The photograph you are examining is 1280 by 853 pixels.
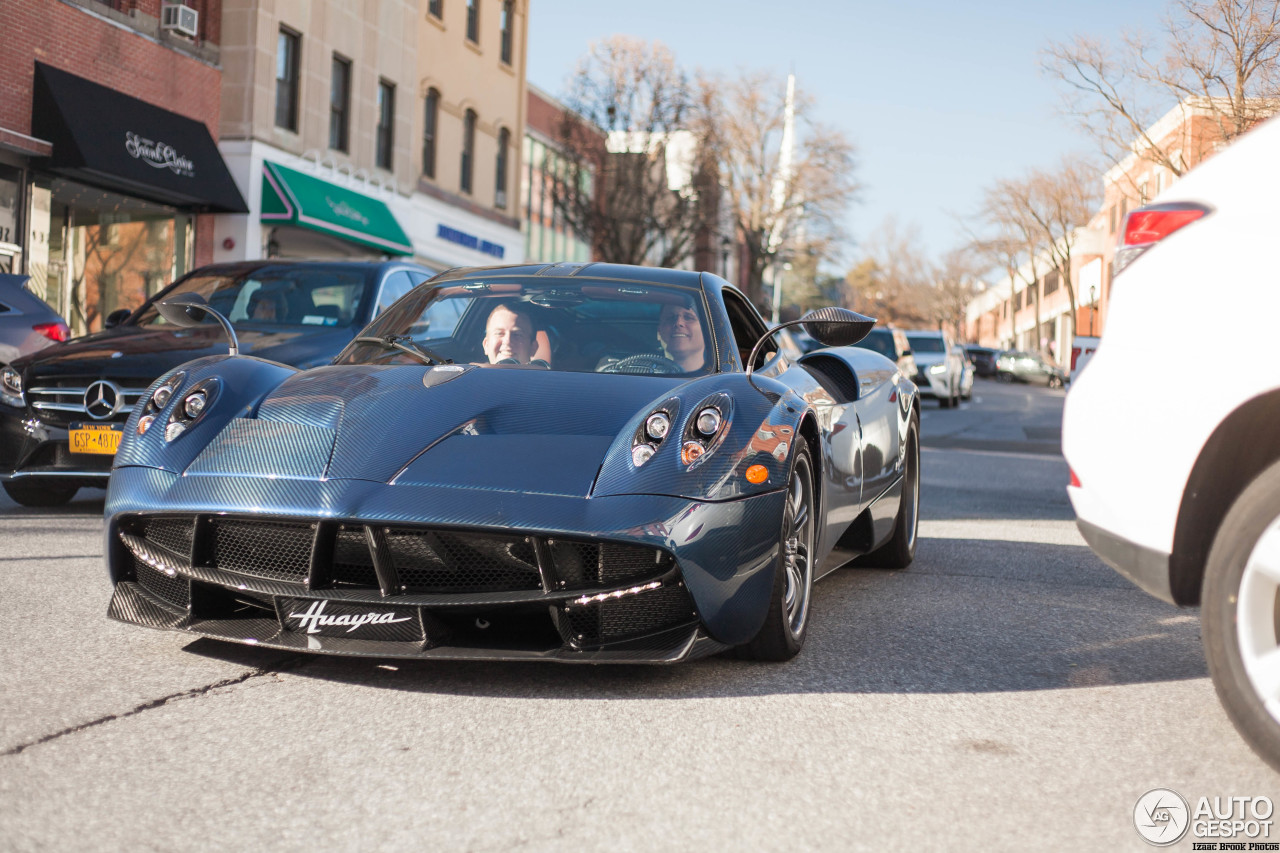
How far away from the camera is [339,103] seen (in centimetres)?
2542

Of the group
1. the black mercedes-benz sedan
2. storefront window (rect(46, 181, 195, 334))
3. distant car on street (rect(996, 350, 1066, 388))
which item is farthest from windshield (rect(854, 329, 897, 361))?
distant car on street (rect(996, 350, 1066, 388))

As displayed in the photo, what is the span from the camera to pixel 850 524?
17.8 ft

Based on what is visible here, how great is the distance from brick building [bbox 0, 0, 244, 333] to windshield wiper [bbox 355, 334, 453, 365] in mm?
13476

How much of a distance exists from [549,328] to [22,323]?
5461mm

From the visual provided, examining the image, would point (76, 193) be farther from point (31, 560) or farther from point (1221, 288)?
point (1221, 288)

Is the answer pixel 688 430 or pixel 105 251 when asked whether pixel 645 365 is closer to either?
pixel 688 430

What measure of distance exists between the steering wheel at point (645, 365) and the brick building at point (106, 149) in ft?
46.7

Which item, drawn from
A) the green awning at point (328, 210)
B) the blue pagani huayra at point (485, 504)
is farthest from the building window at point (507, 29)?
the blue pagani huayra at point (485, 504)

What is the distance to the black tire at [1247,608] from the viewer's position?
9.79 ft

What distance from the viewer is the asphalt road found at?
8.89ft

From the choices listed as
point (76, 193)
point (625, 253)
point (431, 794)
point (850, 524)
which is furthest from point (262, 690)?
point (625, 253)

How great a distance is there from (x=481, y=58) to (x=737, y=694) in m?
29.9

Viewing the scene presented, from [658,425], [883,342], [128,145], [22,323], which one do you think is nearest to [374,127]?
[128,145]

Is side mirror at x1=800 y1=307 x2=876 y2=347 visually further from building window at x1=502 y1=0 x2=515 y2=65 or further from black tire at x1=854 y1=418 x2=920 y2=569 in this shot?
building window at x1=502 y1=0 x2=515 y2=65
